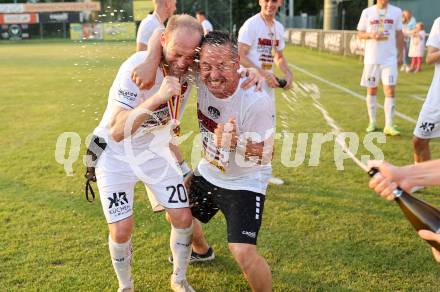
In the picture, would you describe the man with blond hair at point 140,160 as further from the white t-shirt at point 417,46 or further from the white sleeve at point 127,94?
the white t-shirt at point 417,46

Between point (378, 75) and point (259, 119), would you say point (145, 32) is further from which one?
point (378, 75)

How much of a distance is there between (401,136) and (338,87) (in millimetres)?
6259

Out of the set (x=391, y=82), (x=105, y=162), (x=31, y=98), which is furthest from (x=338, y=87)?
(x=105, y=162)

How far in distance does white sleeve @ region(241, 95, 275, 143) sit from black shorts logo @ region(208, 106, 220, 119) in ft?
0.73

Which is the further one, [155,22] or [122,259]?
[155,22]

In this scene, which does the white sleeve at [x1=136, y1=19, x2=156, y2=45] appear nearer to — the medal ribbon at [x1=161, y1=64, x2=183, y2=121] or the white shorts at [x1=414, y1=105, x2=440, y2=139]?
the medal ribbon at [x1=161, y1=64, x2=183, y2=121]

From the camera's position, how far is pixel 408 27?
19375mm

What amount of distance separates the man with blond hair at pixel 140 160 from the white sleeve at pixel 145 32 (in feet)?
8.18

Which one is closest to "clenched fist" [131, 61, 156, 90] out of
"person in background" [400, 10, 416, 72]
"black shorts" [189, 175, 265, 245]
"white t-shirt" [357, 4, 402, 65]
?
"black shorts" [189, 175, 265, 245]

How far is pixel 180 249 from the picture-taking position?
146 inches

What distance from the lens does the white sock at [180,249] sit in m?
3.68

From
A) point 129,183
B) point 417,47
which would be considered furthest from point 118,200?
point 417,47

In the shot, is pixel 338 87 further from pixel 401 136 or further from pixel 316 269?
pixel 316 269

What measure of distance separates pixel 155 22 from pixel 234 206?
352cm
